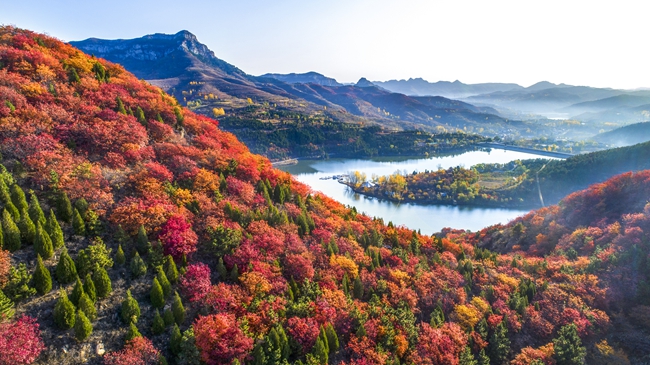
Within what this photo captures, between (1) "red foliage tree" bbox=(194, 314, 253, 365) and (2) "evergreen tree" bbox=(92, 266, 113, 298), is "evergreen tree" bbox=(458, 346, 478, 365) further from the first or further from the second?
(2) "evergreen tree" bbox=(92, 266, 113, 298)

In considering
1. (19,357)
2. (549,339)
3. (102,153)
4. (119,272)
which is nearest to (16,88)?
(102,153)

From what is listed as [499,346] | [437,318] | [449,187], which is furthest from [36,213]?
[449,187]

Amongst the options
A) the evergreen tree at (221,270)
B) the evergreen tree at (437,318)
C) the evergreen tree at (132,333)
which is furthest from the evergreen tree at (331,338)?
the evergreen tree at (132,333)

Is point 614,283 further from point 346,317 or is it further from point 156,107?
point 156,107

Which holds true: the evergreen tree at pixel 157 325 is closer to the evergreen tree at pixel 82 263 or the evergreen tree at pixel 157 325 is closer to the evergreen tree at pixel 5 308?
the evergreen tree at pixel 82 263

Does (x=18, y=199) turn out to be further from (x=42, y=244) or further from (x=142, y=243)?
(x=142, y=243)

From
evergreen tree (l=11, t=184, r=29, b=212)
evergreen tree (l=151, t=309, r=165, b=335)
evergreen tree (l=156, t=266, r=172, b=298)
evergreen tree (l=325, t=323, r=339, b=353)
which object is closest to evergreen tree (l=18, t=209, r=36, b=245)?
evergreen tree (l=11, t=184, r=29, b=212)
